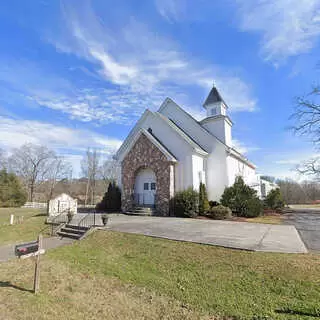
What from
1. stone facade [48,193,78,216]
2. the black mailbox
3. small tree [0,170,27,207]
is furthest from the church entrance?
small tree [0,170,27,207]

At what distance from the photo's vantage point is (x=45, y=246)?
985cm

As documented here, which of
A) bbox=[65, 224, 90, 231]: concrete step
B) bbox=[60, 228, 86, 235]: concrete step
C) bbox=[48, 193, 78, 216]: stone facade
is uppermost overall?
bbox=[48, 193, 78, 216]: stone facade

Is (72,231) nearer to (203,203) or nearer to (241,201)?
(203,203)

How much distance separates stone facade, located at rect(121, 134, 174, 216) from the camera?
Result: 17.4 metres

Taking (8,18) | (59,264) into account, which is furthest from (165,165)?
(8,18)

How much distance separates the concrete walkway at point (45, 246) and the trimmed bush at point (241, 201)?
12070mm

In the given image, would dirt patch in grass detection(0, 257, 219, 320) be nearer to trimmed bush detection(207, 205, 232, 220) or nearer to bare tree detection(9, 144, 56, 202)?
trimmed bush detection(207, 205, 232, 220)

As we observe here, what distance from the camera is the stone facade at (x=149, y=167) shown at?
17422 mm

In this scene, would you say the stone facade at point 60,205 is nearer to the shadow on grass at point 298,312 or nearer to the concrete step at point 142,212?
the concrete step at point 142,212

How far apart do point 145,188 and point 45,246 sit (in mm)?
10366

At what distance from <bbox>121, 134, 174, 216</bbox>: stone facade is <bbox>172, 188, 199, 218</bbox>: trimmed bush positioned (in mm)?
966

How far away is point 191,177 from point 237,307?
527 inches

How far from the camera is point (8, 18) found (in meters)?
9.78

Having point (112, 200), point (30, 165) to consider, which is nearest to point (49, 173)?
point (30, 165)
